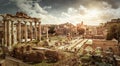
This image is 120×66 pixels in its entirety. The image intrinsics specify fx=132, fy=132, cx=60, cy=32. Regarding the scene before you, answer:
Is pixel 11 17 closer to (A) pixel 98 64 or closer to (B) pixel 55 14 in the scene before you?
(B) pixel 55 14

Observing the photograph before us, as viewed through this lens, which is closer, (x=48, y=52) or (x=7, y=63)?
(x=7, y=63)

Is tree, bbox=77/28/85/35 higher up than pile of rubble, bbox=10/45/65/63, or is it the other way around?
tree, bbox=77/28/85/35

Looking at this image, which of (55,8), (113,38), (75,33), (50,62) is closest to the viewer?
(50,62)

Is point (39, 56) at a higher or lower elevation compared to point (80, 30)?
lower

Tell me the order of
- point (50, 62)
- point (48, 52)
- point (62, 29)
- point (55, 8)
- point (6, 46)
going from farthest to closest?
1. point (62, 29)
2. point (55, 8)
3. point (6, 46)
4. point (48, 52)
5. point (50, 62)

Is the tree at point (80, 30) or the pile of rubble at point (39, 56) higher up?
the tree at point (80, 30)

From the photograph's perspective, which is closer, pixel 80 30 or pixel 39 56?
pixel 39 56

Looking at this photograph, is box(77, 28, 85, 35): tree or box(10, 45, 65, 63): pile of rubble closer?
box(10, 45, 65, 63): pile of rubble

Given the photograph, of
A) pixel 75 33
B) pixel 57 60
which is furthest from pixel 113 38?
pixel 75 33

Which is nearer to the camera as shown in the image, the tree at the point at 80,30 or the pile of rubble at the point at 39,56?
the pile of rubble at the point at 39,56

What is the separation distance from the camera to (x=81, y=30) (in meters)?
30.6

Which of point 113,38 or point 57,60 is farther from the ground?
point 113,38

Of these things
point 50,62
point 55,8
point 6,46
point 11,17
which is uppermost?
point 55,8

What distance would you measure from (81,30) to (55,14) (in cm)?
1385
